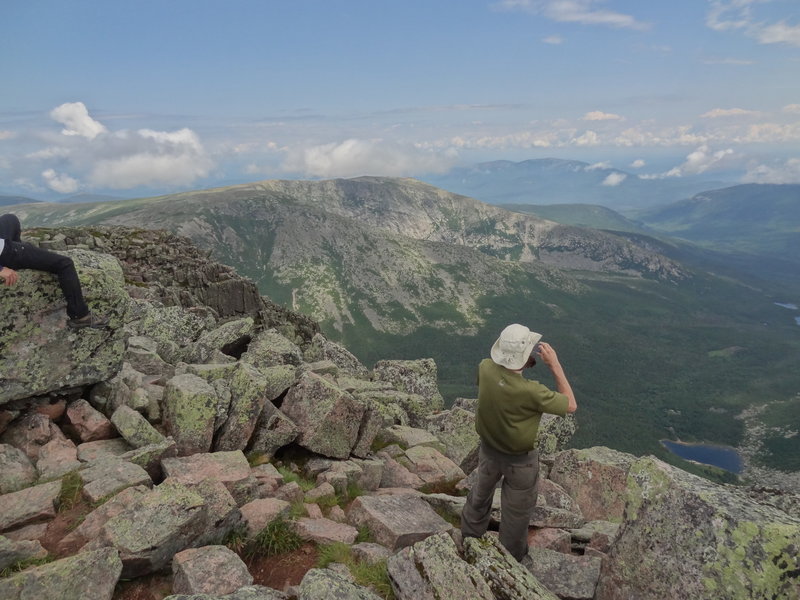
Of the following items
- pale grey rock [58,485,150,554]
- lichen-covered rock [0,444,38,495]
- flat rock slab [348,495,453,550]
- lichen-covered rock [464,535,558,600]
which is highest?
lichen-covered rock [0,444,38,495]

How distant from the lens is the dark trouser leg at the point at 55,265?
14.4m

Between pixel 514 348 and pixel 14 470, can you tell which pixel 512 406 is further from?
pixel 14 470

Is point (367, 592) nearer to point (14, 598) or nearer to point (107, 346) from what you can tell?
point (14, 598)

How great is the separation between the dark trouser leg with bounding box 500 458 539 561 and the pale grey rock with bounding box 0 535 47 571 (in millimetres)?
11179

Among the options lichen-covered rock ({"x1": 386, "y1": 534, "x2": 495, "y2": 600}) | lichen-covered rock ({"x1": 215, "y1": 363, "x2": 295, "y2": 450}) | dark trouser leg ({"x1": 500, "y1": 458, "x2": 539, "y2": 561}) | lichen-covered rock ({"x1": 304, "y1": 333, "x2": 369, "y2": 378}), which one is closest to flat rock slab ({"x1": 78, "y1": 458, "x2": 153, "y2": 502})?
lichen-covered rock ({"x1": 215, "y1": 363, "x2": 295, "y2": 450})

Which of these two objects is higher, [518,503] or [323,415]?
[518,503]

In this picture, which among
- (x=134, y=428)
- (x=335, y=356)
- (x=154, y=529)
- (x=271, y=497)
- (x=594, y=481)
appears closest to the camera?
(x=154, y=529)

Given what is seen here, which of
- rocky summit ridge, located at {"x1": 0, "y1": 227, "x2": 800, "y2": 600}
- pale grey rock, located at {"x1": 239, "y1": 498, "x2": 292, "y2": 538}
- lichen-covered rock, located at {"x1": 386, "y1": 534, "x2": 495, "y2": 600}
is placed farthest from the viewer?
pale grey rock, located at {"x1": 239, "y1": 498, "x2": 292, "y2": 538}

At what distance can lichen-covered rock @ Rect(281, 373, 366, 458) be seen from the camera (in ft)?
64.2

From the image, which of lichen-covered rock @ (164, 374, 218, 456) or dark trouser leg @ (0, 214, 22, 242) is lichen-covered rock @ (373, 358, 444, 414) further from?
dark trouser leg @ (0, 214, 22, 242)

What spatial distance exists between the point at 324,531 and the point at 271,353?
17.4m

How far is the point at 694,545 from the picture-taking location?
8961 millimetres

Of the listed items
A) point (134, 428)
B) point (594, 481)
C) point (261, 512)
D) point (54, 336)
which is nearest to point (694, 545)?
point (261, 512)

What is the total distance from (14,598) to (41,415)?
8.39 m
